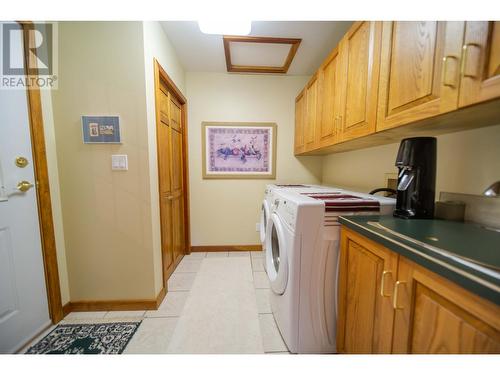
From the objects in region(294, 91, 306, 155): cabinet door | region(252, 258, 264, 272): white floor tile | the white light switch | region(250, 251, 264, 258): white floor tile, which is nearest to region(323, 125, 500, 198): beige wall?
region(294, 91, 306, 155): cabinet door

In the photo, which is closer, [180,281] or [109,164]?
[109,164]

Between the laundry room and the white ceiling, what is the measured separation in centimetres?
2

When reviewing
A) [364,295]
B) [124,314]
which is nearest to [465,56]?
[364,295]

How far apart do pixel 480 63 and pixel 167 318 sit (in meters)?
2.11

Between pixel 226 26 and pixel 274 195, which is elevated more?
pixel 226 26

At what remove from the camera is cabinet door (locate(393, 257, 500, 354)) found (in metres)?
0.44

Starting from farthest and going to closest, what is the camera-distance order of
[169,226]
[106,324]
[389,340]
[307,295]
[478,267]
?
[169,226], [106,324], [307,295], [389,340], [478,267]

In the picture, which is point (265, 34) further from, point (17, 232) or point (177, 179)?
point (17, 232)

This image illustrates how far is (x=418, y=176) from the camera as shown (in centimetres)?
92

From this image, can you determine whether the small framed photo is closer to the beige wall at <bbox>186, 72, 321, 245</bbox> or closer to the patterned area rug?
the beige wall at <bbox>186, 72, 321, 245</bbox>

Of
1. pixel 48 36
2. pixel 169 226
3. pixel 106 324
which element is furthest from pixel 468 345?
pixel 48 36

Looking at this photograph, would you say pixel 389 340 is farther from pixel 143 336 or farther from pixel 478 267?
pixel 143 336

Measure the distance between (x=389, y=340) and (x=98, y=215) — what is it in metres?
1.87

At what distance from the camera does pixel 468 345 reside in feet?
1.54
